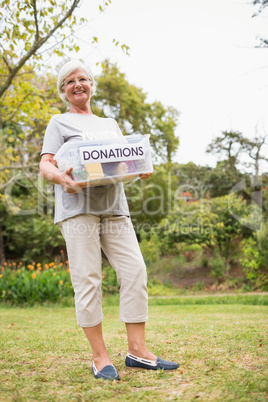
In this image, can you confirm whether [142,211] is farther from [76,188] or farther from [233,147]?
[76,188]

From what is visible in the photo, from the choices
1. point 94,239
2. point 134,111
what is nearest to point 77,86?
point 94,239

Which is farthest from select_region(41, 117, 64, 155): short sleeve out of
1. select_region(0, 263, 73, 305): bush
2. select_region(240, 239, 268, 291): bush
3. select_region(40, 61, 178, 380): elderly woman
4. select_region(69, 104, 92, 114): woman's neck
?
select_region(240, 239, 268, 291): bush

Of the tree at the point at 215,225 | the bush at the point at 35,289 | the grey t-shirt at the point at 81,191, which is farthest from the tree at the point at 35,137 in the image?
the grey t-shirt at the point at 81,191

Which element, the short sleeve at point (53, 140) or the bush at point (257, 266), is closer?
the short sleeve at point (53, 140)

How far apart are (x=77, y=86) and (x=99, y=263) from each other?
115 centimetres

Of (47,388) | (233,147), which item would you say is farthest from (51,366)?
(233,147)

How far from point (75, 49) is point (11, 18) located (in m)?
1.03

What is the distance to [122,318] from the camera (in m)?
2.42

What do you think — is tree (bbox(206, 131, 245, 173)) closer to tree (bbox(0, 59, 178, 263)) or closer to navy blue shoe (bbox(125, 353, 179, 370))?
tree (bbox(0, 59, 178, 263))

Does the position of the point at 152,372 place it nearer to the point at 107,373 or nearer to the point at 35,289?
the point at 107,373

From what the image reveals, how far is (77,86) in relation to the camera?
8.33 feet

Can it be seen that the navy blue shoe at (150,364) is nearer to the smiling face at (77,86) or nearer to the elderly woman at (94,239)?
the elderly woman at (94,239)

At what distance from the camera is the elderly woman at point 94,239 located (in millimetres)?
2322

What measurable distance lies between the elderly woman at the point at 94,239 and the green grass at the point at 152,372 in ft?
0.55
